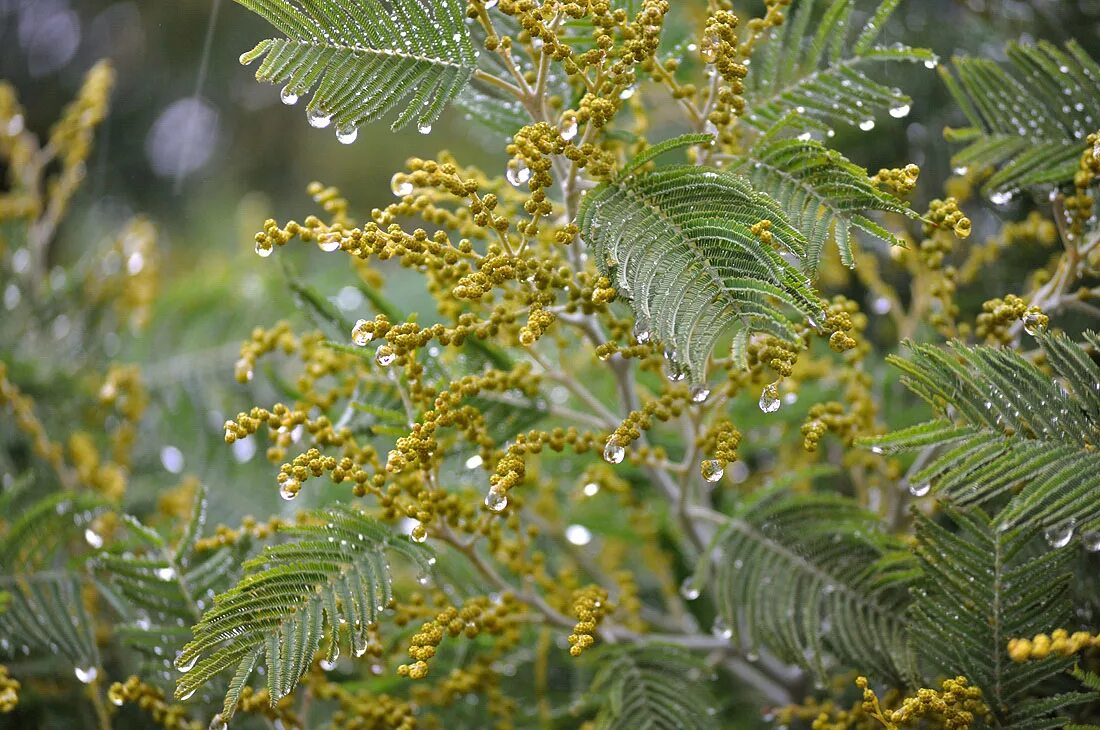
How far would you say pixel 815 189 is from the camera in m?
0.72

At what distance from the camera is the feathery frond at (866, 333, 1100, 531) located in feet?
2.22

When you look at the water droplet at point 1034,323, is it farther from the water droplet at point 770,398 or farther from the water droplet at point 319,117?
the water droplet at point 319,117

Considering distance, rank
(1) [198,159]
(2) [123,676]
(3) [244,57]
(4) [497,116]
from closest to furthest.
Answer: (3) [244,57]
(4) [497,116]
(2) [123,676]
(1) [198,159]

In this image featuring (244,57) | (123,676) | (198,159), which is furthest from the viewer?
(198,159)

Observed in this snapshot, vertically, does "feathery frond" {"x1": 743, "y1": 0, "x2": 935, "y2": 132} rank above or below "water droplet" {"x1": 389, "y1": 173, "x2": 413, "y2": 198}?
above

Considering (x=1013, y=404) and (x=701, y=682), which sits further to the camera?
(x=701, y=682)

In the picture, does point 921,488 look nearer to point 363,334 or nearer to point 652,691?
point 652,691

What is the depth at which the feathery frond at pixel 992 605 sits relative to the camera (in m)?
0.73

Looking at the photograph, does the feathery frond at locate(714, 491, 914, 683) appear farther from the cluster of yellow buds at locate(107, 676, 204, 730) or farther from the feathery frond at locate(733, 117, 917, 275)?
the cluster of yellow buds at locate(107, 676, 204, 730)

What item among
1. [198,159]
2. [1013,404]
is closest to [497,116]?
[1013,404]

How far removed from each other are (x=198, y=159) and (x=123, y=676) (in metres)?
1.79

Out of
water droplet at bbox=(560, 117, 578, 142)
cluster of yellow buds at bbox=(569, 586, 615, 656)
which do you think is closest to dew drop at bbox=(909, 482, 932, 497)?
cluster of yellow buds at bbox=(569, 586, 615, 656)

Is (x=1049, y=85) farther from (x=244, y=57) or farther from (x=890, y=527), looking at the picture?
(x=244, y=57)

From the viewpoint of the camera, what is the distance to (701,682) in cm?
94
